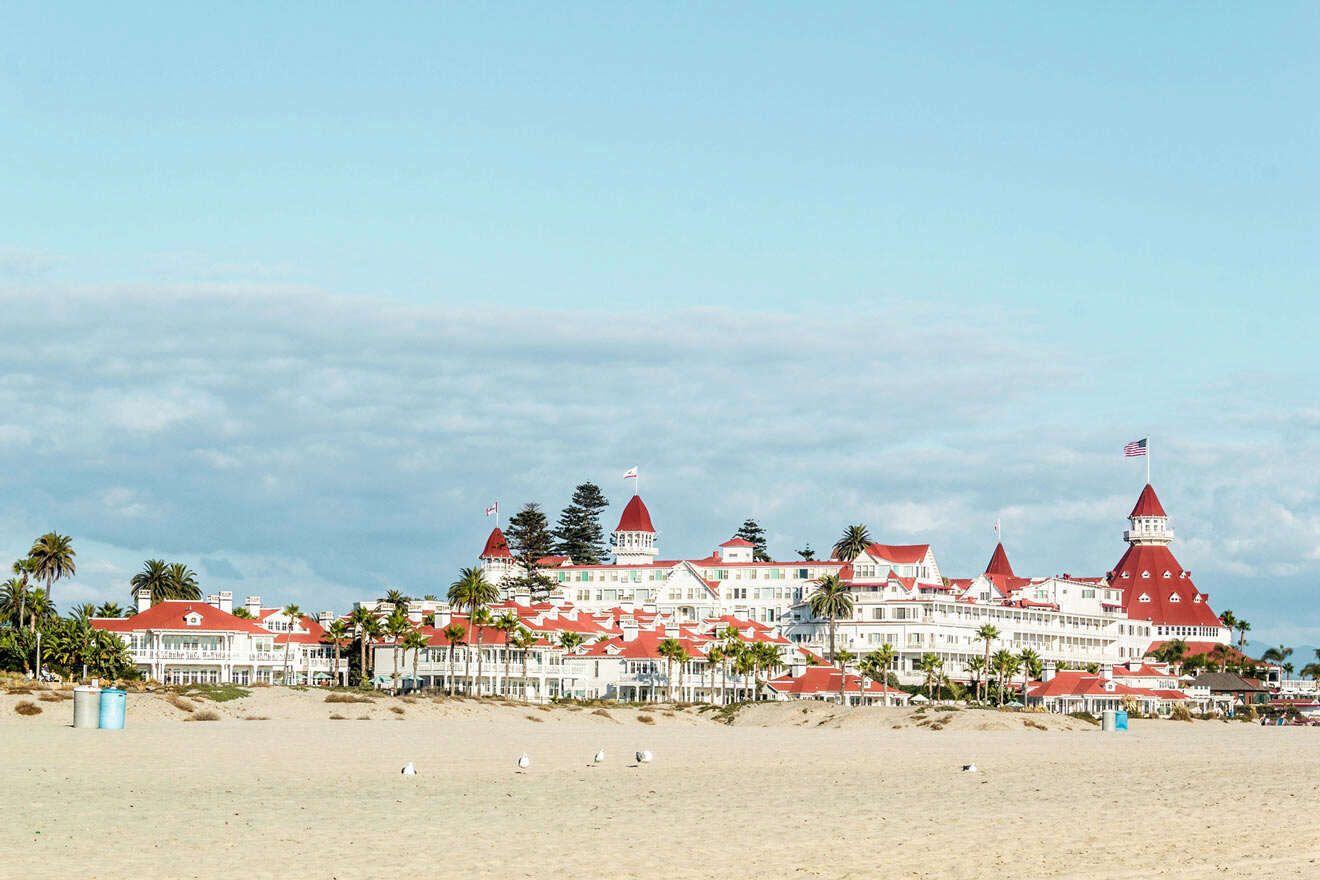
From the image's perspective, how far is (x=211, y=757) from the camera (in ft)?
120

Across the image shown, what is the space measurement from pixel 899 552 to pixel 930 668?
2380 cm

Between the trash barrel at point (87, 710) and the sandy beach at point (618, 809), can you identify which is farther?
the trash barrel at point (87, 710)

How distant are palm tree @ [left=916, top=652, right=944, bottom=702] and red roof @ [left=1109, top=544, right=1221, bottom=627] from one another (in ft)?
129

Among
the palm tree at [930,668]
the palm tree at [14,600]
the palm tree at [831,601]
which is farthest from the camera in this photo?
the palm tree at [831,601]

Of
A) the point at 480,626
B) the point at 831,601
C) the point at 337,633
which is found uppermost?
the point at 831,601

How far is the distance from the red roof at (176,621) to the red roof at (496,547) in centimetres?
6666

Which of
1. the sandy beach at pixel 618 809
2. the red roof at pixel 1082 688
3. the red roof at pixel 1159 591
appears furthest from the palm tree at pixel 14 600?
the red roof at pixel 1159 591

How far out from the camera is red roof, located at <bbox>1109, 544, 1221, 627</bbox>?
168750 millimetres

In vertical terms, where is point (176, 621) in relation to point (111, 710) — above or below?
above

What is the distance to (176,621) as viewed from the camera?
336ft

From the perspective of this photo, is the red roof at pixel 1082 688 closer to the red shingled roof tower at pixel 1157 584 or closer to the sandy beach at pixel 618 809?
the red shingled roof tower at pixel 1157 584

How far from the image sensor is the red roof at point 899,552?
494 feet

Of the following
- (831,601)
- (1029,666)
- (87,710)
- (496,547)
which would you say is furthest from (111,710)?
(496,547)

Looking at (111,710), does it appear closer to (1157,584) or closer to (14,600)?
(14,600)
